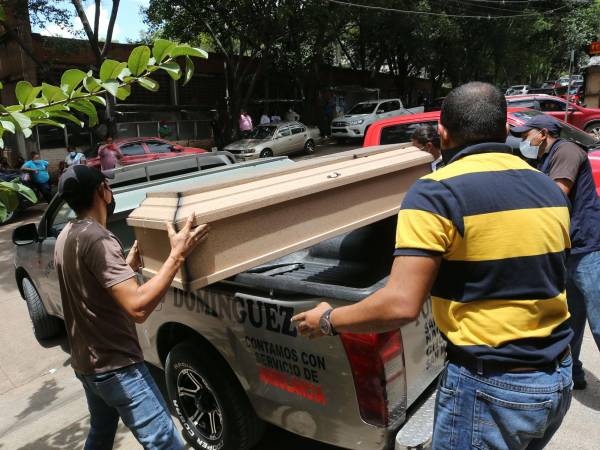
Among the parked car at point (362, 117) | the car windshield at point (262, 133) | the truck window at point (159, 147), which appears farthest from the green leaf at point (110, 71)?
the parked car at point (362, 117)

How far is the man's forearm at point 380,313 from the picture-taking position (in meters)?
1.47

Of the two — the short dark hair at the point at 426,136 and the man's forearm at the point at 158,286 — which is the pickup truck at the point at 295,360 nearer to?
the man's forearm at the point at 158,286

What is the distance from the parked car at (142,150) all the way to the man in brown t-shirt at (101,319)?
12024mm

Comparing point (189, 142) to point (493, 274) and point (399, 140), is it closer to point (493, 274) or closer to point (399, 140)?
point (399, 140)

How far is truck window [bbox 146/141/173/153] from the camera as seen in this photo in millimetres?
14734

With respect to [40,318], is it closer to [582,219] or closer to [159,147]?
[582,219]

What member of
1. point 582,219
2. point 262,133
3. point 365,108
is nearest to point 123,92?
point 582,219

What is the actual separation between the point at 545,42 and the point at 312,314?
4113 cm

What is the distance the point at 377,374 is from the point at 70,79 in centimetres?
164

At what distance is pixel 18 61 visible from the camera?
18.0 meters

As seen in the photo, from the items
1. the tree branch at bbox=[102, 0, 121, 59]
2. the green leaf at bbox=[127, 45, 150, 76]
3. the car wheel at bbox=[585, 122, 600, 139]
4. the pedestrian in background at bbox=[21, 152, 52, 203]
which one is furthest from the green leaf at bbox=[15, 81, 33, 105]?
the car wheel at bbox=[585, 122, 600, 139]

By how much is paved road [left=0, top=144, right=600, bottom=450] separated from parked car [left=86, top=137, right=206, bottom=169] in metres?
8.82

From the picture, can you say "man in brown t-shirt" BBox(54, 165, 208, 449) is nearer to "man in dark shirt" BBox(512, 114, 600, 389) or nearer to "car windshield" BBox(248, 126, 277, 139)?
"man in dark shirt" BBox(512, 114, 600, 389)

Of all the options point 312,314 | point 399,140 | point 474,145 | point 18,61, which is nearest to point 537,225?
point 474,145
